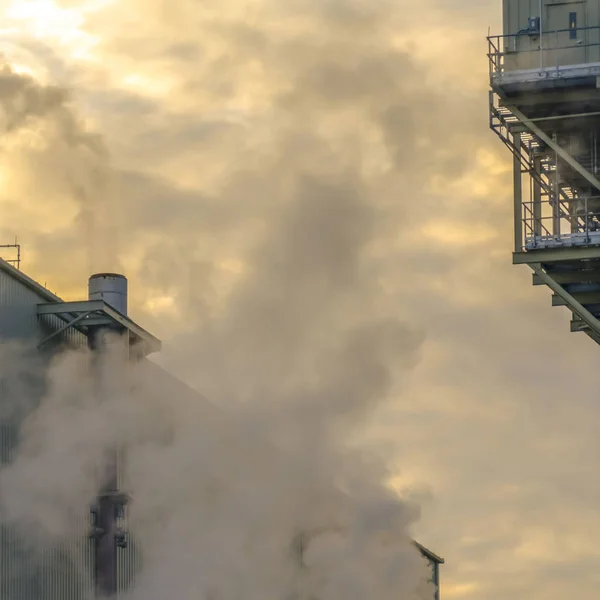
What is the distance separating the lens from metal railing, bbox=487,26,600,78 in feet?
112

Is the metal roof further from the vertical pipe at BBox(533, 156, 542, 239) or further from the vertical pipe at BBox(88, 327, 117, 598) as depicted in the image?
the vertical pipe at BBox(533, 156, 542, 239)

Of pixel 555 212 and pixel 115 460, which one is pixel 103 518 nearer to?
pixel 115 460

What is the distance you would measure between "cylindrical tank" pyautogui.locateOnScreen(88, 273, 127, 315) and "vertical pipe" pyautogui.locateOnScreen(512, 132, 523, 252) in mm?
12812

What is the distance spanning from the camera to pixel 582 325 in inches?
1495

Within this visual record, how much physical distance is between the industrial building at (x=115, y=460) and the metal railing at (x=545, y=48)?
12647 millimetres

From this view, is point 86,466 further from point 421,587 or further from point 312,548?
point 421,587

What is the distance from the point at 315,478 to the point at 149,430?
8.85 meters

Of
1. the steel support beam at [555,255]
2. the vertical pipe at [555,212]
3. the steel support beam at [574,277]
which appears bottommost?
the steel support beam at [574,277]

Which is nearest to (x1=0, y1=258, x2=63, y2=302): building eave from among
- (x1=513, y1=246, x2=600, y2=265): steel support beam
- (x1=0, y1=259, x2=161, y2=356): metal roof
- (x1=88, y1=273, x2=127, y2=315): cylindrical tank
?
(x1=0, y1=259, x2=161, y2=356): metal roof

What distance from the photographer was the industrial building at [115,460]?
33781 mm

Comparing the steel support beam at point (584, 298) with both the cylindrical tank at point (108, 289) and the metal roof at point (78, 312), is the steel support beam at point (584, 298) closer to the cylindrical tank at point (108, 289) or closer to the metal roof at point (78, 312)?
the metal roof at point (78, 312)

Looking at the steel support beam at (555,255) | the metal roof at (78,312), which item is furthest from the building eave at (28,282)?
the steel support beam at (555,255)

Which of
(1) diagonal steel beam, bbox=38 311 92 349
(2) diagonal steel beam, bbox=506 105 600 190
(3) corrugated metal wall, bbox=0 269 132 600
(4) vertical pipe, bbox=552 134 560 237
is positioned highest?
(2) diagonal steel beam, bbox=506 105 600 190

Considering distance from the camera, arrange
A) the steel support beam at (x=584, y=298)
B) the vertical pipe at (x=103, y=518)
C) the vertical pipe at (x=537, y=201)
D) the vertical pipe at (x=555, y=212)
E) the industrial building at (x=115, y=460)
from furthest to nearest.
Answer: the vertical pipe at (x=103, y=518) → the steel support beam at (x=584, y=298) → the vertical pipe at (x=537, y=201) → the vertical pipe at (x=555, y=212) → the industrial building at (x=115, y=460)
